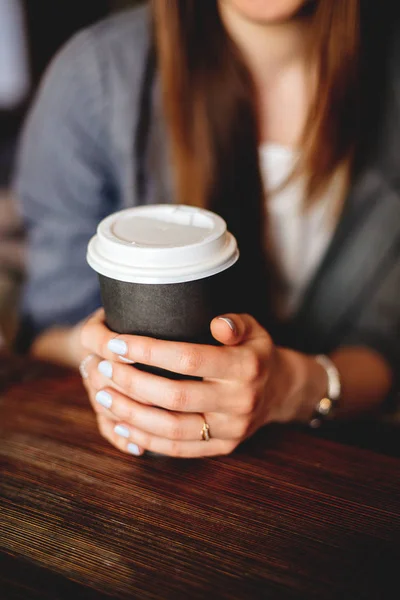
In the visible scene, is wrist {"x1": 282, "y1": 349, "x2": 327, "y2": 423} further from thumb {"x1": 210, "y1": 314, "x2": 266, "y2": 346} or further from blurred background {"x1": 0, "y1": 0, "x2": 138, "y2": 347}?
blurred background {"x1": 0, "y1": 0, "x2": 138, "y2": 347}

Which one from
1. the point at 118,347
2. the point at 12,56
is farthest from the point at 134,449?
the point at 12,56

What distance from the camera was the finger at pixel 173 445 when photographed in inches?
25.1

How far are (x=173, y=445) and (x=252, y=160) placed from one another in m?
0.69

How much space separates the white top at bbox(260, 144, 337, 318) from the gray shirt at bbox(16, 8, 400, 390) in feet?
0.17

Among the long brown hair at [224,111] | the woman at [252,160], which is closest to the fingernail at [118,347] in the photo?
the woman at [252,160]

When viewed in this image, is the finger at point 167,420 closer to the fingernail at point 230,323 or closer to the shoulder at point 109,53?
the fingernail at point 230,323

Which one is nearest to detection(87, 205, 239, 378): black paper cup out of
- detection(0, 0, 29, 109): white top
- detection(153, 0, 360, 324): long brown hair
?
detection(153, 0, 360, 324): long brown hair

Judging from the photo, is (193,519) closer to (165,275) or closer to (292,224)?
(165,275)

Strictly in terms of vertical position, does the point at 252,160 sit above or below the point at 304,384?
above

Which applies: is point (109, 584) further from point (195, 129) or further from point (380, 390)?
point (195, 129)

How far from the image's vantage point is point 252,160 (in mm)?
1125

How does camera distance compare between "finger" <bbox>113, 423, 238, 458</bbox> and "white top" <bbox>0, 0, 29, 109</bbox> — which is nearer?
"finger" <bbox>113, 423, 238, 458</bbox>

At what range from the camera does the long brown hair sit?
102 centimetres

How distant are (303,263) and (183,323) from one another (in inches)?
29.7
